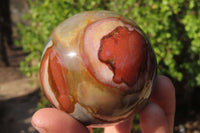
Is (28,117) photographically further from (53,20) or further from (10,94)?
(53,20)

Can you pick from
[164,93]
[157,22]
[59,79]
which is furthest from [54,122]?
[157,22]

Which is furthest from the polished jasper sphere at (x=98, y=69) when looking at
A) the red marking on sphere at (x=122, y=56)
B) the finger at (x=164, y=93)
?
the finger at (x=164, y=93)

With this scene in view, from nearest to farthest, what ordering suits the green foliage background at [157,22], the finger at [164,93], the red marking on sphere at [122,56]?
the red marking on sphere at [122,56]
the finger at [164,93]
the green foliage background at [157,22]

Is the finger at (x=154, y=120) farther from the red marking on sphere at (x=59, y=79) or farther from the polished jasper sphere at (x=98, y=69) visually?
the red marking on sphere at (x=59, y=79)

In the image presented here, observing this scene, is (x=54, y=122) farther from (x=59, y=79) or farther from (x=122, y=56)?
(x=122, y=56)

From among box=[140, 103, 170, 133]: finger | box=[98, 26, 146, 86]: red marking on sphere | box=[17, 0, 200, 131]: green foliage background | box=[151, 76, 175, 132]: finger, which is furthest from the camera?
box=[17, 0, 200, 131]: green foliage background

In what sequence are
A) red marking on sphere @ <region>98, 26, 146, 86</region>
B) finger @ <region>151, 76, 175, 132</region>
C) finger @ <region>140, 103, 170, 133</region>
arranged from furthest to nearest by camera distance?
finger @ <region>151, 76, 175, 132</region>
finger @ <region>140, 103, 170, 133</region>
red marking on sphere @ <region>98, 26, 146, 86</region>

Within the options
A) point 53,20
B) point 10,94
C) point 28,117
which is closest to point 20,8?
point 10,94

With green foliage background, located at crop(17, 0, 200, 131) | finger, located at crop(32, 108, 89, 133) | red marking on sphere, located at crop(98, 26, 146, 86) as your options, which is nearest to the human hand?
finger, located at crop(32, 108, 89, 133)

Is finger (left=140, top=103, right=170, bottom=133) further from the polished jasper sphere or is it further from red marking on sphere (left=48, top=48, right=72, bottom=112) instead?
red marking on sphere (left=48, top=48, right=72, bottom=112)
